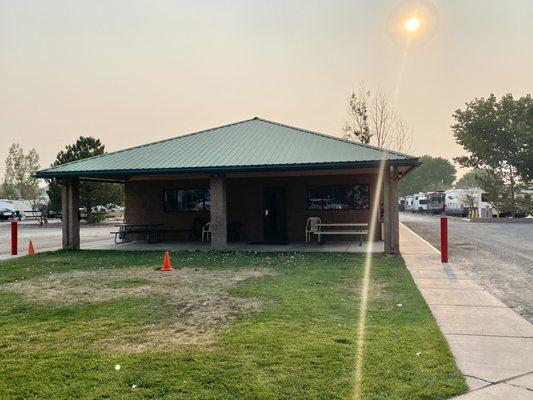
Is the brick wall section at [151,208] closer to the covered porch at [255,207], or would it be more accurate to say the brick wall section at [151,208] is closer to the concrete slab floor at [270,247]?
the covered porch at [255,207]

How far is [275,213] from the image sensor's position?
2014cm

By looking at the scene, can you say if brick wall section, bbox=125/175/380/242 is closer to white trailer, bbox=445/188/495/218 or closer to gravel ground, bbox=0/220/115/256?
gravel ground, bbox=0/220/115/256

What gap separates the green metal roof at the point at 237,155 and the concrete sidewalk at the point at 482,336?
583 centimetres

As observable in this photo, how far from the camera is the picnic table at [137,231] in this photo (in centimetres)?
2036

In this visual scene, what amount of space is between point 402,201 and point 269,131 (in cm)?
5775

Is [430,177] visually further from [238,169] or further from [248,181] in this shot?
[238,169]

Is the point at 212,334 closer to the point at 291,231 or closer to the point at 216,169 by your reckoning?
the point at 216,169

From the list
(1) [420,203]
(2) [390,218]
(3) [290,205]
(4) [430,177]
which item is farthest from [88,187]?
(4) [430,177]

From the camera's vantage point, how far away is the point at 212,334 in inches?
239

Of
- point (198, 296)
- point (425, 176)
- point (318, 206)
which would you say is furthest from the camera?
point (425, 176)

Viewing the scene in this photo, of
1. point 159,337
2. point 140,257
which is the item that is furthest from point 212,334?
point 140,257

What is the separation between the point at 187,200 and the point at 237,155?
5128 millimetres

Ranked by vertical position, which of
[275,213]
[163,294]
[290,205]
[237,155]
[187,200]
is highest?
[237,155]

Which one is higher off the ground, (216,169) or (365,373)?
(216,169)
